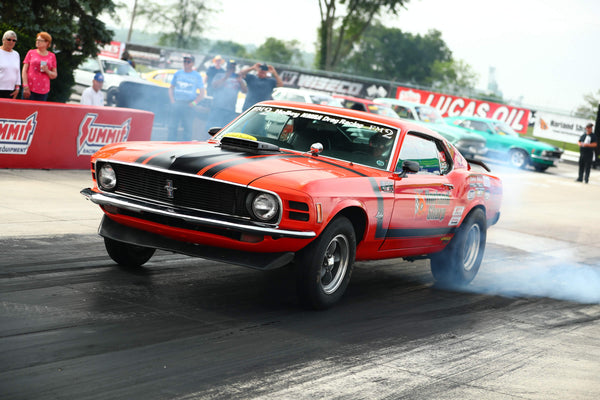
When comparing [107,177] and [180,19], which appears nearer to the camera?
[107,177]

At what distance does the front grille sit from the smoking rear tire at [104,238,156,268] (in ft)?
2.68

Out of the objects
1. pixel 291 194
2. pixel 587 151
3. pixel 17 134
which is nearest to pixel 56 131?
pixel 17 134

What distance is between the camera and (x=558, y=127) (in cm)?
3706

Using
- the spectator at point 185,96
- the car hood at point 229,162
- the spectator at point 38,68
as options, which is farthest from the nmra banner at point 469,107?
the car hood at point 229,162

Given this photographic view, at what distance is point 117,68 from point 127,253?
68.6ft

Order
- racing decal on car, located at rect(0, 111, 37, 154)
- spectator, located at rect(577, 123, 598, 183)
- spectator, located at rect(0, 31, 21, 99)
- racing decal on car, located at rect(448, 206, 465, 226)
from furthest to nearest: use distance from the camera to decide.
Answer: spectator, located at rect(577, 123, 598, 183) → spectator, located at rect(0, 31, 21, 99) → racing decal on car, located at rect(0, 111, 37, 154) → racing decal on car, located at rect(448, 206, 465, 226)

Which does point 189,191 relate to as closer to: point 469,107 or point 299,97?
point 299,97

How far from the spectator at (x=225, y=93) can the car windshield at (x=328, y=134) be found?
10.0m

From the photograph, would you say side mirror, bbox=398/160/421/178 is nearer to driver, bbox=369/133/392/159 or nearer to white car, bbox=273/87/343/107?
driver, bbox=369/133/392/159

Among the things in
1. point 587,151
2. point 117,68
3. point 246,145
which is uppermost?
point 117,68

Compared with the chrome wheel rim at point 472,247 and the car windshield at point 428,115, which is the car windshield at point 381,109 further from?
the chrome wheel rim at point 472,247

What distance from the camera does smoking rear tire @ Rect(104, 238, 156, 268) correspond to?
258 inches

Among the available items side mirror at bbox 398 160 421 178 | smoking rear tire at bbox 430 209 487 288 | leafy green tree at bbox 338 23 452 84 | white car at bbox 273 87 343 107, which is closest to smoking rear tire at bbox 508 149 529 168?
white car at bbox 273 87 343 107

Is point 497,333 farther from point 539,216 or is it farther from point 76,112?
point 539,216
